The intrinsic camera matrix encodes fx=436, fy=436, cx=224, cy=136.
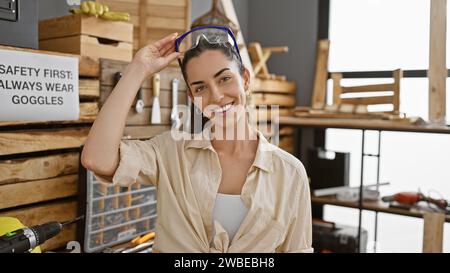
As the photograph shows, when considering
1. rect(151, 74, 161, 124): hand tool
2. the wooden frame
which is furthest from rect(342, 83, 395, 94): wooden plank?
rect(151, 74, 161, 124): hand tool

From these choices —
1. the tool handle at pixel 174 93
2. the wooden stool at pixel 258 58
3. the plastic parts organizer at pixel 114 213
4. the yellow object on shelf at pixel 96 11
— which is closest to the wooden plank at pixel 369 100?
the wooden stool at pixel 258 58

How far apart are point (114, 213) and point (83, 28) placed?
0.74 meters

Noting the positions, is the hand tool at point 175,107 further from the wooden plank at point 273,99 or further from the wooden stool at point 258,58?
the wooden stool at point 258,58

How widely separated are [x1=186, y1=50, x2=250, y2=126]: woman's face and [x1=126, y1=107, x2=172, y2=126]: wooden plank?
776 millimetres

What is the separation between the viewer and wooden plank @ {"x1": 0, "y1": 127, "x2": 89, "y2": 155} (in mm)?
1416

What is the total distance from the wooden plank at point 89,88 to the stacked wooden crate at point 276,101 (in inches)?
47.3

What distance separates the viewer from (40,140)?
1516 mm

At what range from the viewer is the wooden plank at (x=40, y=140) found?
4.65 feet

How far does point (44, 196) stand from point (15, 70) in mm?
458

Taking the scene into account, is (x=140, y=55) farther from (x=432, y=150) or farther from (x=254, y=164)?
(x=432, y=150)

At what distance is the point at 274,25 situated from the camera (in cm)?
340

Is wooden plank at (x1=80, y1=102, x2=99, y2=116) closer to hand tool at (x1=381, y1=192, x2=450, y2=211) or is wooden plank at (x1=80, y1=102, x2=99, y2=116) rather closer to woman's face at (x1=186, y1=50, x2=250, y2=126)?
woman's face at (x1=186, y1=50, x2=250, y2=126)

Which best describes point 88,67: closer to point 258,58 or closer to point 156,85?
point 156,85
